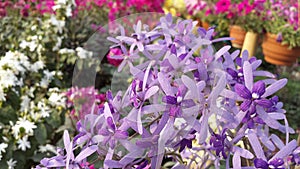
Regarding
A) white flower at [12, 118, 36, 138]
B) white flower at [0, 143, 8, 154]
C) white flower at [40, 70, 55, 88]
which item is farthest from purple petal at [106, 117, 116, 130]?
white flower at [40, 70, 55, 88]

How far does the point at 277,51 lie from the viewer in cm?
321

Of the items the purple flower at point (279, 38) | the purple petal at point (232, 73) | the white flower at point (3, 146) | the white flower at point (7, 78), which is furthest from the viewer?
the purple flower at point (279, 38)

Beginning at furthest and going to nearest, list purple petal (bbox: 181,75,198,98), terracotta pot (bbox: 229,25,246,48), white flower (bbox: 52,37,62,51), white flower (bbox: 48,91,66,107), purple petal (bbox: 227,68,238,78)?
1. terracotta pot (bbox: 229,25,246,48)
2. white flower (bbox: 52,37,62,51)
3. white flower (bbox: 48,91,66,107)
4. purple petal (bbox: 227,68,238,78)
5. purple petal (bbox: 181,75,198,98)

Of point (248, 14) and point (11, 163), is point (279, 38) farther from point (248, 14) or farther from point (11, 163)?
point (11, 163)

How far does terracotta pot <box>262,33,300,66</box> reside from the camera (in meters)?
3.18

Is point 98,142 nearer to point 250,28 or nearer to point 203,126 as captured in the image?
point 203,126

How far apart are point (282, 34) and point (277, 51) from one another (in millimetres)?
134

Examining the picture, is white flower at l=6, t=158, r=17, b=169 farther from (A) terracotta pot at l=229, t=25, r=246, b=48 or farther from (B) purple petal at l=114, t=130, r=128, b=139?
(A) terracotta pot at l=229, t=25, r=246, b=48

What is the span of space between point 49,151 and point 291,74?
3105mm

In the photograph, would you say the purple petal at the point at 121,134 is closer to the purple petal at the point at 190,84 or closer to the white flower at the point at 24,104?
the purple petal at the point at 190,84

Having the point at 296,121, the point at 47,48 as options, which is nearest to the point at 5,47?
the point at 47,48

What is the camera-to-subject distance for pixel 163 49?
756mm

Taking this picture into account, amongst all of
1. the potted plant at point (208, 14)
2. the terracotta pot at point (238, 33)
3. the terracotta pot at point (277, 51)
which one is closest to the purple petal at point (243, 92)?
the terracotta pot at point (277, 51)

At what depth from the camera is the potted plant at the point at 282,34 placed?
3105 mm
